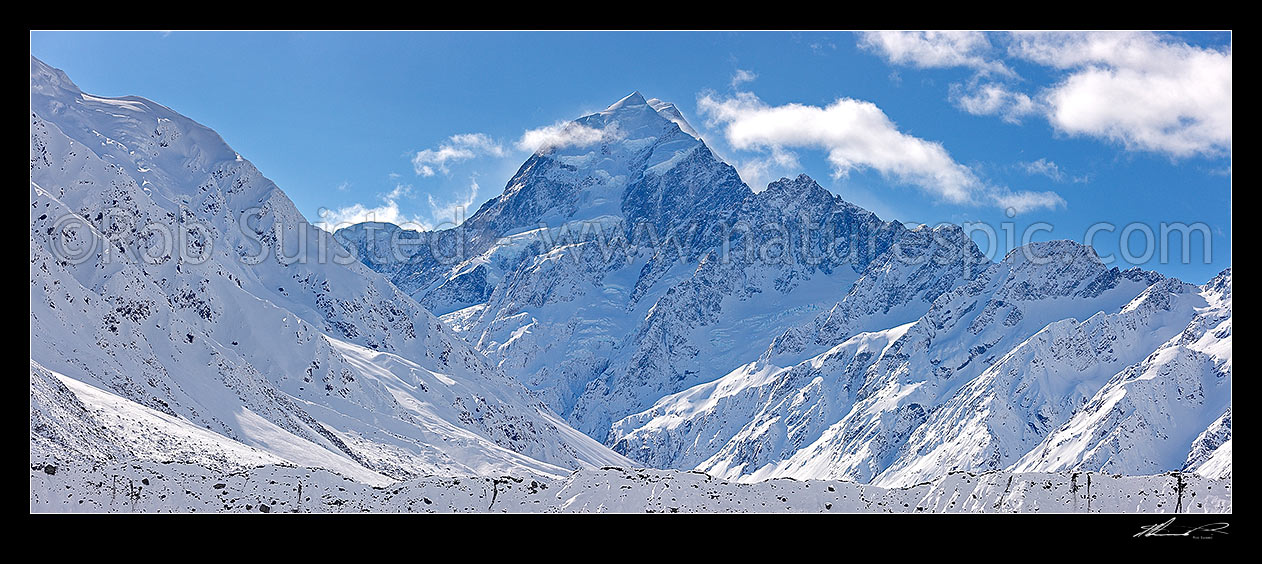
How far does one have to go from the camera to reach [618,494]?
2135 inches

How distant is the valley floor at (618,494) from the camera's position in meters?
50.2

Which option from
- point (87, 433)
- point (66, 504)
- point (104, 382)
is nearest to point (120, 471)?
point (66, 504)
